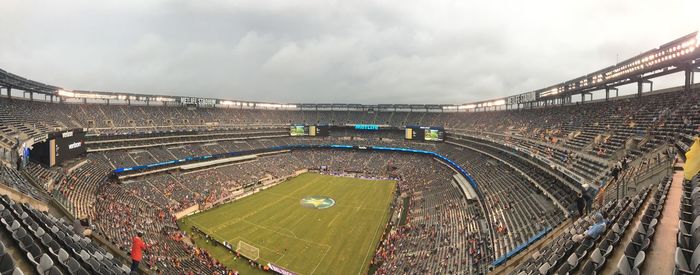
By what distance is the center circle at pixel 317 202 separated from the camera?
1775 inches

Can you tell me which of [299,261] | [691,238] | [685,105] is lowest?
[299,261]

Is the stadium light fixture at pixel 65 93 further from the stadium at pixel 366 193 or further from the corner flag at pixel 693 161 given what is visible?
the corner flag at pixel 693 161

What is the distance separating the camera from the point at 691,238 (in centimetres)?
631

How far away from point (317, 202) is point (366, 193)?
30.9 ft

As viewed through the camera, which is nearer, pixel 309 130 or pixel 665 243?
pixel 665 243

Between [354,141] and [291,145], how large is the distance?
16.6 metres

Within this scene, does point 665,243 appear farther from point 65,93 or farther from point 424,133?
point 65,93

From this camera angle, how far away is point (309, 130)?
8588 cm

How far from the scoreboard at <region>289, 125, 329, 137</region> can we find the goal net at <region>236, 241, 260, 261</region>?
2152 inches

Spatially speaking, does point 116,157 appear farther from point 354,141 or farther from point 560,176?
point 560,176

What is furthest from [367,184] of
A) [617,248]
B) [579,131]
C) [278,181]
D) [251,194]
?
[617,248]

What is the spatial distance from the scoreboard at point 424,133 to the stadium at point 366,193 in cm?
424

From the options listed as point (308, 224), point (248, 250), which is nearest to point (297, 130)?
point (308, 224)

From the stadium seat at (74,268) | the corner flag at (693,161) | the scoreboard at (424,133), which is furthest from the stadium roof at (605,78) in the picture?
the stadium seat at (74,268)
